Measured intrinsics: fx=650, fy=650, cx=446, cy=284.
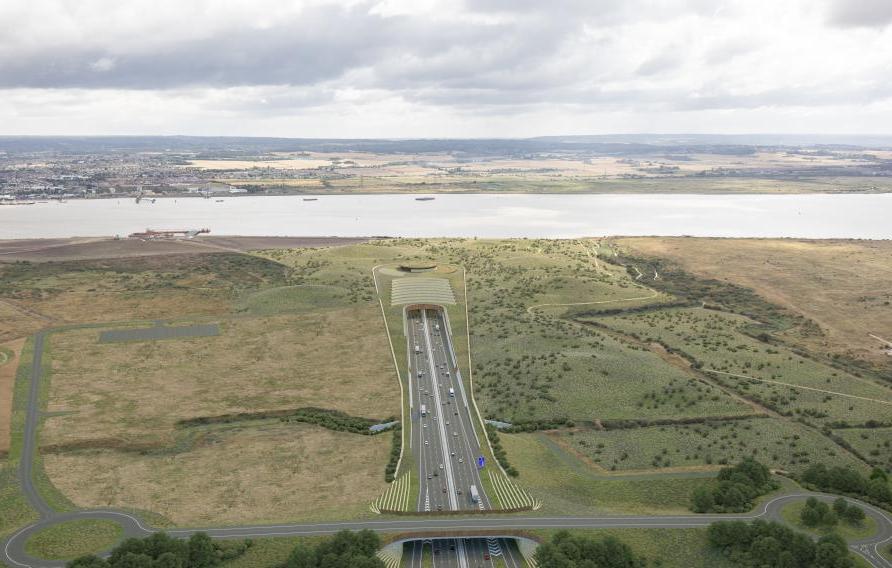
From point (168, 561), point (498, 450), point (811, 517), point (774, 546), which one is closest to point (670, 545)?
point (774, 546)

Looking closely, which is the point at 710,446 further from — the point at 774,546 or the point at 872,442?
the point at 774,546

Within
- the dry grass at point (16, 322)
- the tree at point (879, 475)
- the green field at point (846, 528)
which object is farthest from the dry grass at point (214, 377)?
the tree at point (879, 475)

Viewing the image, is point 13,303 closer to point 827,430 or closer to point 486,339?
point 486,339

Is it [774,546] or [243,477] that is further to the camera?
[243,477]

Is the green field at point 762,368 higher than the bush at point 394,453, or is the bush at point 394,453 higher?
the green field at point 762,368

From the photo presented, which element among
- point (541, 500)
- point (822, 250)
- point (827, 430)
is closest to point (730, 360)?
point (827, 430)

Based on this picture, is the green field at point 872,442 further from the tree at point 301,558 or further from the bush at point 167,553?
the bush at point 167,553

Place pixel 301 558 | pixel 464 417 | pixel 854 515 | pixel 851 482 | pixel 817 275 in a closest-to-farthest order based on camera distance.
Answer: pixel 301 558 < pixel 854 515 < pixel 851 482 < pixel 464 417 < pixel 817 275
